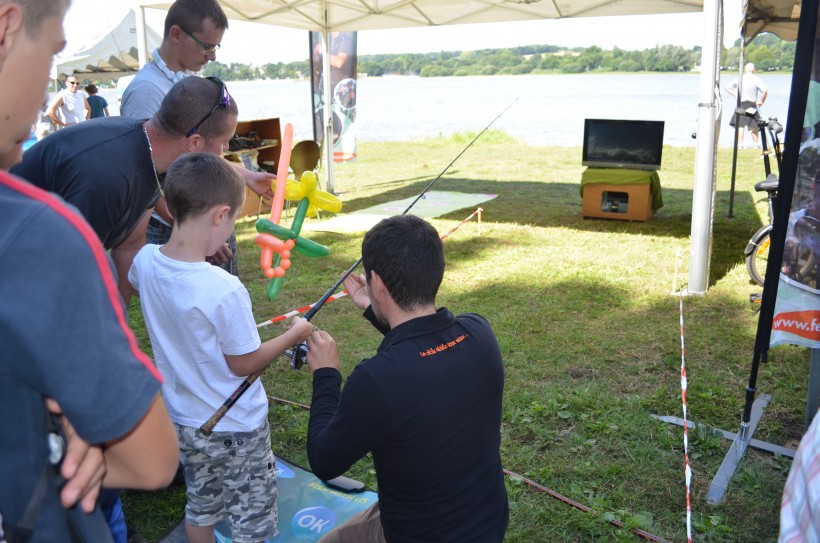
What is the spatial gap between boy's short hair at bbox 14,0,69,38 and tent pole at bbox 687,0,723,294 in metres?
4.80

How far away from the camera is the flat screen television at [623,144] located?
7.82 meters

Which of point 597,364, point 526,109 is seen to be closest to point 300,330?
point 597,364

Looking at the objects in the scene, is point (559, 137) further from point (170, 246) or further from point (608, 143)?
point (170, 246)

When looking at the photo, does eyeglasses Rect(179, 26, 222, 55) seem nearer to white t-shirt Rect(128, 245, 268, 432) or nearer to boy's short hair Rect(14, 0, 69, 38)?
white t-shirt Rect(128, 245, 268, 432)

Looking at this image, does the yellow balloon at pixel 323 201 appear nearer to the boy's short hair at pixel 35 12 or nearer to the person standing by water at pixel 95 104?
the boy's short hair at pixel 35 12

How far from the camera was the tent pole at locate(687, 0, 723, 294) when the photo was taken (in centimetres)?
488

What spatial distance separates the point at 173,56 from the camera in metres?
2.99

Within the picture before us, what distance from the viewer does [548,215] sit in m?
8.32

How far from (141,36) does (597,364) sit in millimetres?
5207

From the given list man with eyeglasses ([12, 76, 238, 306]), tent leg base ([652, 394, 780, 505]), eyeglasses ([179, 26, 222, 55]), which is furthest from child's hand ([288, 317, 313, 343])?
tent leg base ([652, 394, 780, 505])

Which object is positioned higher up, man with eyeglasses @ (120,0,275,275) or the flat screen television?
man with eyeglasses @ (120,0,275,275)

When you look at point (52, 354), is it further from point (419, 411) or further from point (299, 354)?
point (299, 354)

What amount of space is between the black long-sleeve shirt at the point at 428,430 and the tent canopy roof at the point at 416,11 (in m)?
6.69

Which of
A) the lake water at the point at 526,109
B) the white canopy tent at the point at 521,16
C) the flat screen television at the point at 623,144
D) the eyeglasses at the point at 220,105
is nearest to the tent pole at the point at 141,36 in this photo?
the white canopy tent at the point at 521,16
